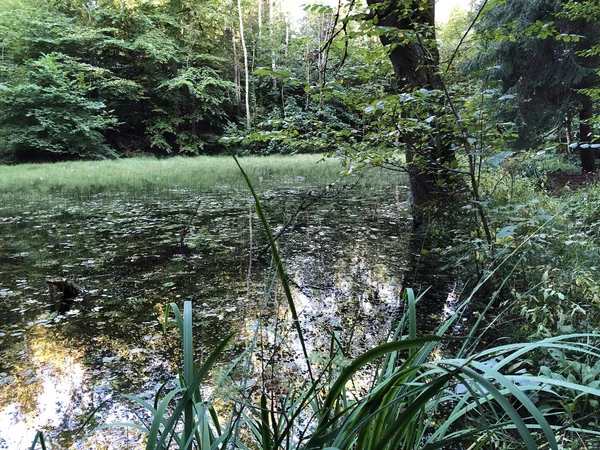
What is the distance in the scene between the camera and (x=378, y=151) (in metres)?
3.22

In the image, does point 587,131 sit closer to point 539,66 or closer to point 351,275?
point 539,66

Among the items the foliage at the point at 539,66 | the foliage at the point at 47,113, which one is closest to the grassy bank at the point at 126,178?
the foliage at the point at 47,113

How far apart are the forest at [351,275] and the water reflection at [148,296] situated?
20mm

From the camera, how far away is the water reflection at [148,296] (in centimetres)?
188

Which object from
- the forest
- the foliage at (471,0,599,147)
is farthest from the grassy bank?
the foliage at (471,0,599,147)

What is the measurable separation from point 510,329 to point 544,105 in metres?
8.51

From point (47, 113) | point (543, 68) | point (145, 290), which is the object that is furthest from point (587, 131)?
point (47, 113)

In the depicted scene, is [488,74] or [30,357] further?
[488,74]

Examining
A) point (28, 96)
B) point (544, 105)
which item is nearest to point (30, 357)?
point (544, 105)

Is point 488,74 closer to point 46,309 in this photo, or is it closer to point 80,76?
point 46,309

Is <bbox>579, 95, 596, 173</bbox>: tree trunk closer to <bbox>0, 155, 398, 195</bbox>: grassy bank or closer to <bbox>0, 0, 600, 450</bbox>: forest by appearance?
<bbox>0, 0, 600, 450</bbox>: forest

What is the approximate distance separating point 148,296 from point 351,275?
187 cm

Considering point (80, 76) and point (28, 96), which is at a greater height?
point (80, 76)

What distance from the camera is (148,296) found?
311cm
